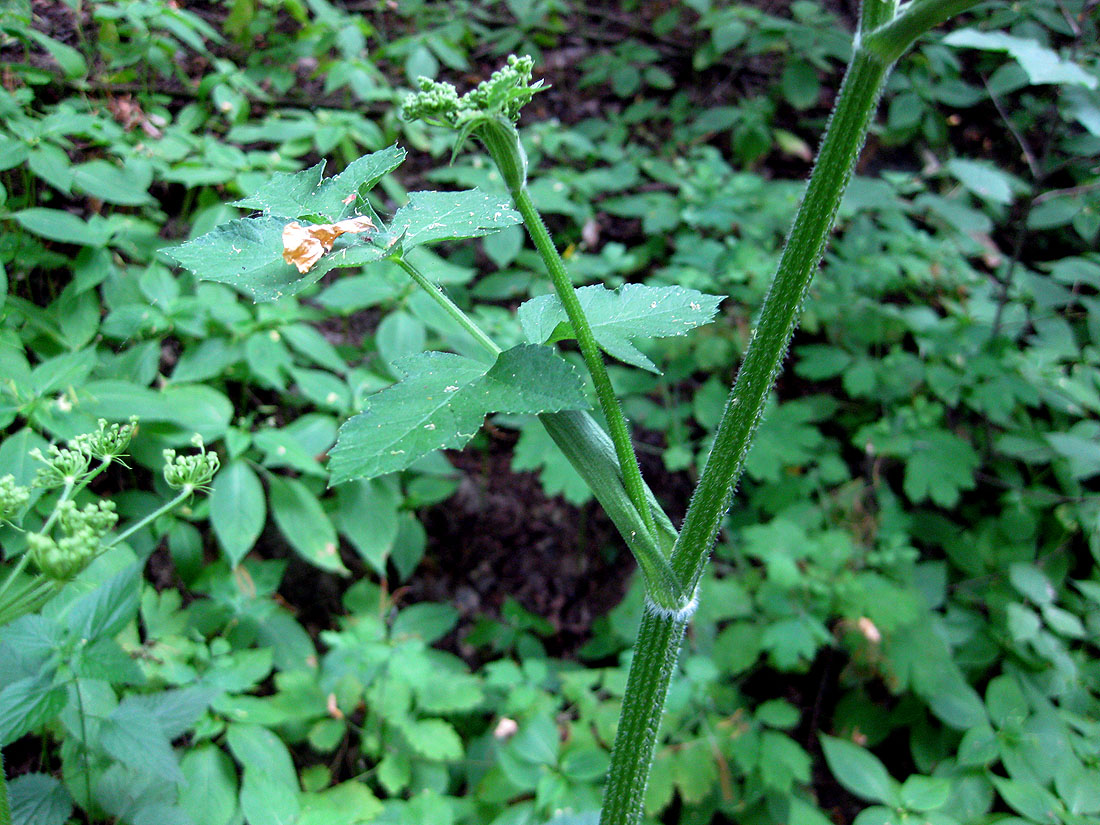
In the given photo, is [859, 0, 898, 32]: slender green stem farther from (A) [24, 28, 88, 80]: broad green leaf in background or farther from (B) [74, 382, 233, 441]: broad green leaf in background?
(A) [24, 28, 88, 80]: broad green leaf in background

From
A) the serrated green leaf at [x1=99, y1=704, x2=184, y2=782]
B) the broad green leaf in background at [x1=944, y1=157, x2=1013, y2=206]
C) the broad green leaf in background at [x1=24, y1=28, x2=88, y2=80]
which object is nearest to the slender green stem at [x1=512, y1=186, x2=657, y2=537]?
the serrated green leaf at [x1=99, y1=704, x2=184, y2=782]

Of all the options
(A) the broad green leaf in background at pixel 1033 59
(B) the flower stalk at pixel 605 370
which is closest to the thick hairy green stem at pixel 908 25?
(B) the flower stalk at pixel 605 370

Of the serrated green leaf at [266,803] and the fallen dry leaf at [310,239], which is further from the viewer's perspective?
the serrated green leaf at [266,803]

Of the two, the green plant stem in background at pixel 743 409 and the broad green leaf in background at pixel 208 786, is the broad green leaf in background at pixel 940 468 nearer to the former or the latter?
the green plant stem in background at pixel 743 409

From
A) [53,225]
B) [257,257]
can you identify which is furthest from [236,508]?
[257,257]

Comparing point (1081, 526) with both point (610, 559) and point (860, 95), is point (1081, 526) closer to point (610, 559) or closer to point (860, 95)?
point (610, 559)

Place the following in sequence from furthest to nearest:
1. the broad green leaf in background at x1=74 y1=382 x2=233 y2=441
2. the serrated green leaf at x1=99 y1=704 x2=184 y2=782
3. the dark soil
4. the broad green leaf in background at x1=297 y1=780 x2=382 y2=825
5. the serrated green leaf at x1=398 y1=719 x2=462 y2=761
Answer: the dark soil
the serrated green leaf at x1=398 y1=719 x2=462 y2=761
the broad green leaf in background at x1=297 y1=780 x2=382 y2=825
the broad green leaf in background at x1=74 y1=382 x2=233 y2=441
the serrated green leaf at x1=99 y1=704 x2=184 y2=782
